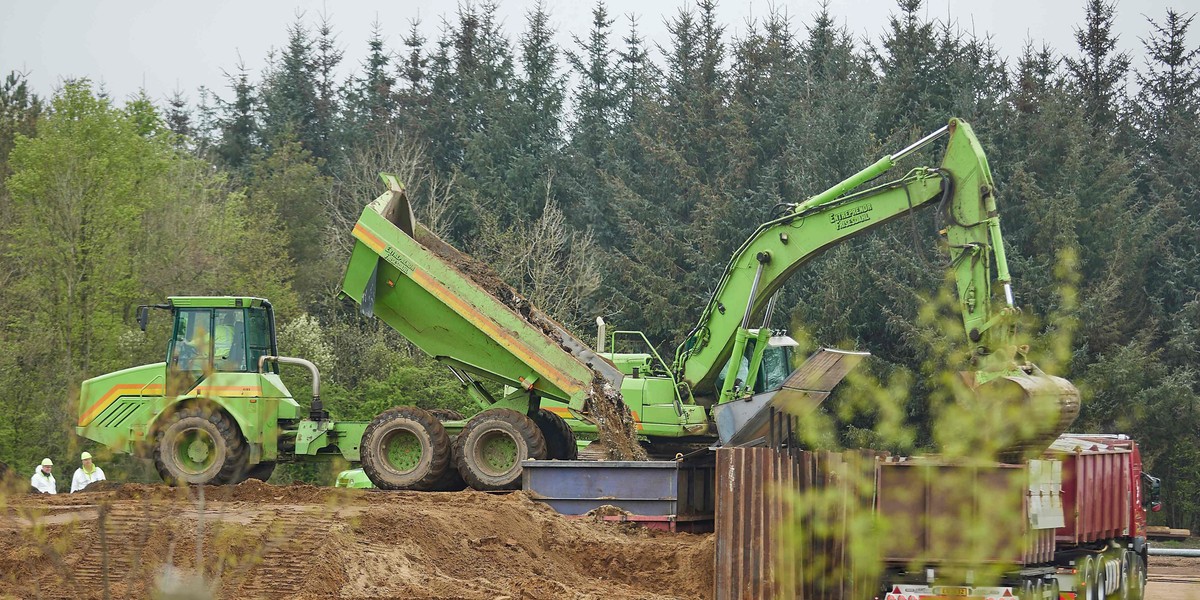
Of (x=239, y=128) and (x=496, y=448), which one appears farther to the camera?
(x=239, y=128)

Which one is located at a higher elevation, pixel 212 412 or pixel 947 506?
pixel 212 412

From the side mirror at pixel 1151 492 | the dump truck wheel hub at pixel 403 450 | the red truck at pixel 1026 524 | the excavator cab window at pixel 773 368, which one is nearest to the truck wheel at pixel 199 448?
the dump truck wheel hub at pixel 403 450

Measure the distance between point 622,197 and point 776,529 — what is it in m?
30.6

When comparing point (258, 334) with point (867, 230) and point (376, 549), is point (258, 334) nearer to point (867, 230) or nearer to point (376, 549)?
point (376, 549)

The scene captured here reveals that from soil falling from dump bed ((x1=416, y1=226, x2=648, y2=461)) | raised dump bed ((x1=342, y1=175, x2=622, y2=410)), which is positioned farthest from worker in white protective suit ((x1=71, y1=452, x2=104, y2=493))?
soil falling from dump bed ((x1=416, y1=226, x2=648, y2=461))

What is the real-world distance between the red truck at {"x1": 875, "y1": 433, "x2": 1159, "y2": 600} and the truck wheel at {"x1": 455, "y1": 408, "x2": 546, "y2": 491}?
246 inches

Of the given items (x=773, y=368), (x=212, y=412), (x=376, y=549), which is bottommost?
(x=376, y=549)

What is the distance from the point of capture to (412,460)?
1717cm

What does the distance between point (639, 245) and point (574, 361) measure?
22.0 meters

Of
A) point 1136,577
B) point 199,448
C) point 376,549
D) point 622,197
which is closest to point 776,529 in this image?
point 376,549

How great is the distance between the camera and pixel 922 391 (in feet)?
100

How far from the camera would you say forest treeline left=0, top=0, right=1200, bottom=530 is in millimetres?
28266

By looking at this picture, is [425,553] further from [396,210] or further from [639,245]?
[639,245]

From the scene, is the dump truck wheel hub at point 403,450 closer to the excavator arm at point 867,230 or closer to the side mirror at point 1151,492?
the excavator arm at point 867,230
